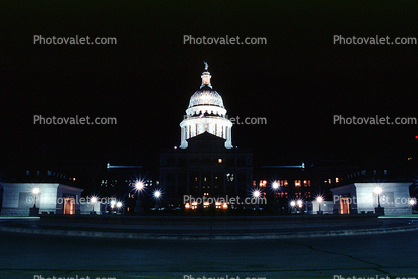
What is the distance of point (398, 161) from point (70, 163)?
99234 mm

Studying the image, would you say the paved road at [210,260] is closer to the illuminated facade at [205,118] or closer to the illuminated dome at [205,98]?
the illuminated facade at [205,118]

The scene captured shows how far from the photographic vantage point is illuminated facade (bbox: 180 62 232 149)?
449 feet

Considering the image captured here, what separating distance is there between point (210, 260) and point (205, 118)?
124321mm

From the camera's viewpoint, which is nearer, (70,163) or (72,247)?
(72,247)

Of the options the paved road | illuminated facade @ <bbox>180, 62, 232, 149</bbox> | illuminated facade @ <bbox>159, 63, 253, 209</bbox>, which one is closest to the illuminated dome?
illuminated facade @ <bbox>180, 62, 232, 149</bbox>

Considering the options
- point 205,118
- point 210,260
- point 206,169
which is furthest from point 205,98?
point 210,260

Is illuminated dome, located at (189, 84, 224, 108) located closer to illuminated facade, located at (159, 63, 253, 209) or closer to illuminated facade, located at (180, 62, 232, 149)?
illuminated facade, located at (180, 62, 232, 149)

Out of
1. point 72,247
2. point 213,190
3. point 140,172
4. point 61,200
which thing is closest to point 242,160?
point 213,190

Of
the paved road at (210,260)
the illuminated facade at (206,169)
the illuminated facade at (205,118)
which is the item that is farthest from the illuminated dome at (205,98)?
the paved road at (210,260)

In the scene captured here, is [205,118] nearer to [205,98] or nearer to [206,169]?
[205,98]

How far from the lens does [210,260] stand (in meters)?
12.2

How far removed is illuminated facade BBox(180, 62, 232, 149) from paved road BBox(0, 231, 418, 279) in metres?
119

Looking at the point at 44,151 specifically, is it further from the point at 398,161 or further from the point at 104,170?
the point at 398,161

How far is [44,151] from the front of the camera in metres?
90.8
